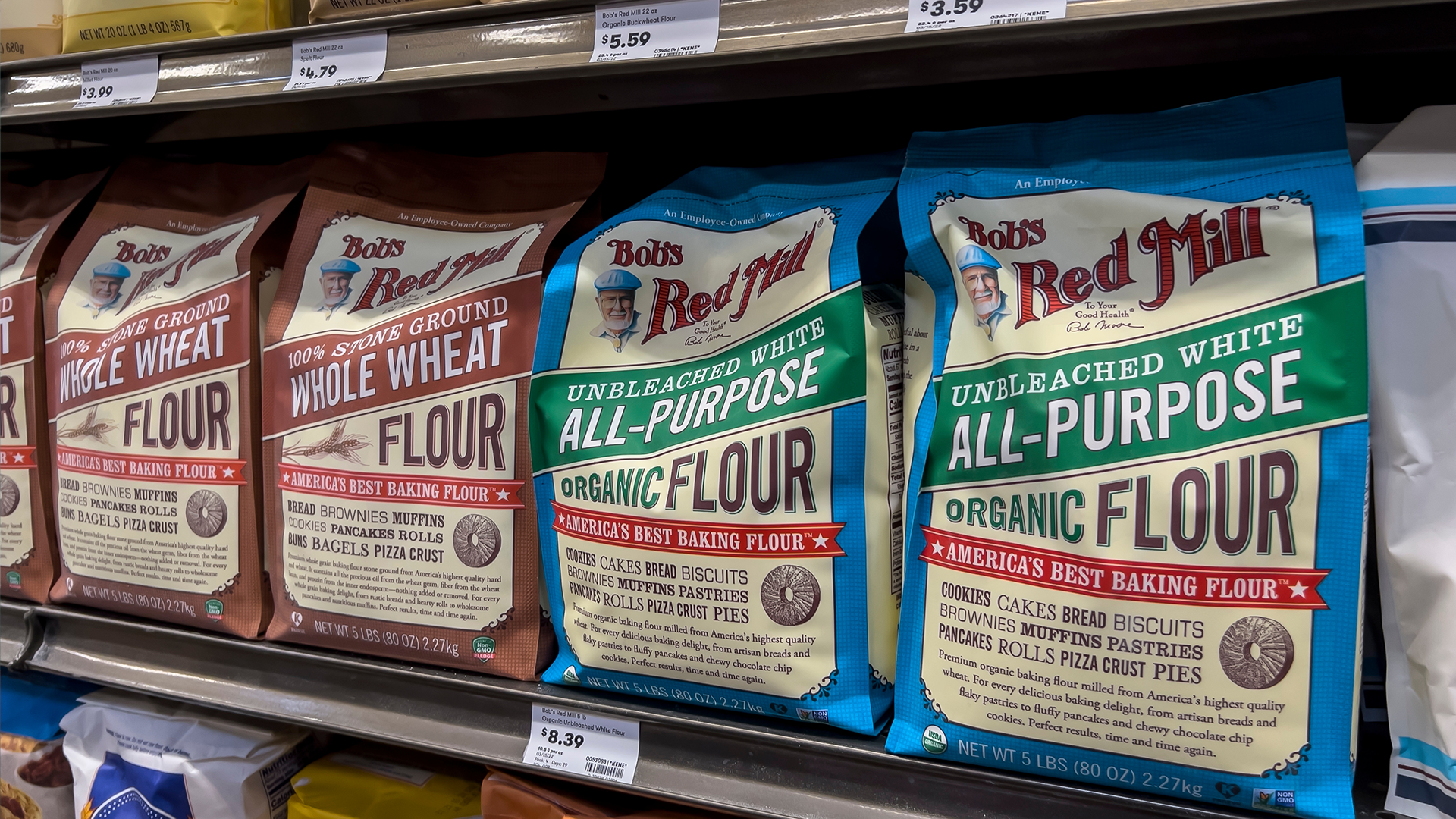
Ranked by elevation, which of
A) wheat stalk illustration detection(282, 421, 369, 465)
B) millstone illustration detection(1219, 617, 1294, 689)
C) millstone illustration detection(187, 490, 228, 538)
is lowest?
millstone illustration detection(1219, 617, 1294, 689)

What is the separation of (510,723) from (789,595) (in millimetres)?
361

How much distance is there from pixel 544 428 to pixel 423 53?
39cm

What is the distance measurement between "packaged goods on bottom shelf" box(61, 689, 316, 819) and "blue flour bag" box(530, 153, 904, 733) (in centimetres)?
Answer: 47

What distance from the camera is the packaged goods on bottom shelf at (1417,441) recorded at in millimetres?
623

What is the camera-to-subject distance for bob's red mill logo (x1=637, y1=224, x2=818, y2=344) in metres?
0.83

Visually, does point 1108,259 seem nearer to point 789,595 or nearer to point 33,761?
point 789,595

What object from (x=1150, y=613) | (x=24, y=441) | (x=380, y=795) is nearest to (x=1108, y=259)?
(x=1150, y=613)

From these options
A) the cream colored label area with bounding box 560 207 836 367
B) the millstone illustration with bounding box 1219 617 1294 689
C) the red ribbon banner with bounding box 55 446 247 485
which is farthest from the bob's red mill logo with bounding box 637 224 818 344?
the red ribbon banner with bounding box 55 446 247 485

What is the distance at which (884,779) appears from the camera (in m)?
0.77

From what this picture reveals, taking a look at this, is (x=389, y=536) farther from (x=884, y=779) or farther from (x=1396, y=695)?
(x=1396, y=695)

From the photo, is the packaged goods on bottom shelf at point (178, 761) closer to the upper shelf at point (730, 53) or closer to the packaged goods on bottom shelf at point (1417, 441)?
the upper shelf at point (730, 53)

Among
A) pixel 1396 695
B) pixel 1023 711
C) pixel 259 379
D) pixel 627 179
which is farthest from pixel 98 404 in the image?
pixel 1396 695

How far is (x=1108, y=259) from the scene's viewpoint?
0.73 m

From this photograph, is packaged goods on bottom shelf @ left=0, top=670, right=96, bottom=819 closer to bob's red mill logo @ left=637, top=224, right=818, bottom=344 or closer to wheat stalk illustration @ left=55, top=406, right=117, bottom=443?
wheat stalk illustration @ left=55, top=406, right=117, bottom=443
